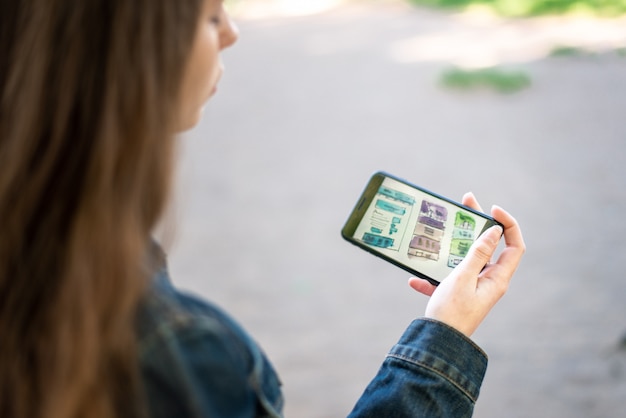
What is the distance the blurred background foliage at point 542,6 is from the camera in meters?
5.38

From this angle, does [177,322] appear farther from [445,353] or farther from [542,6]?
[542,6]

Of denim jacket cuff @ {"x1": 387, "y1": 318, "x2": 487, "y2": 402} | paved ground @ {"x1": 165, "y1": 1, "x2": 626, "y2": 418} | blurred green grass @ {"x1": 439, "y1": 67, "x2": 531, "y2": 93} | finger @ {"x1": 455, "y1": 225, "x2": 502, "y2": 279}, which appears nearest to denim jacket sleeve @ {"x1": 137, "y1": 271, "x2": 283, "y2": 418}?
paved ground @ {"x1": 165, "y1": 1, "x2": 626, "y2": 418}

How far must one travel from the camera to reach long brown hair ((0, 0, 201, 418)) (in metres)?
0.50

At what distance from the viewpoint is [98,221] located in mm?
507

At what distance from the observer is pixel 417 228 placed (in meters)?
1.05

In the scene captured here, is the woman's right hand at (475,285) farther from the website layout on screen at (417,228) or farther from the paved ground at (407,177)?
the paved ground at (407,177)

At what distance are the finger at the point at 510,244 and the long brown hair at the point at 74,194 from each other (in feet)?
1.75

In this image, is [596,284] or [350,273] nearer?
[596,284]

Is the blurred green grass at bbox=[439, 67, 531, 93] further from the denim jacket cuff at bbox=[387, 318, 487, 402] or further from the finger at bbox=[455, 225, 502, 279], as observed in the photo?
the denim jacket cuff at bbox=[387, 318, 487, 402]

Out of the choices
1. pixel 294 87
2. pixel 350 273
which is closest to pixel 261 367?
pixel 350 273

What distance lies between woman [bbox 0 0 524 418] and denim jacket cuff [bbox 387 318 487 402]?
0.25m

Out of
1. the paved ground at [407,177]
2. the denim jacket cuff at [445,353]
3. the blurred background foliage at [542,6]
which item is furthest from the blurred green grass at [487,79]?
the denim jacket cuff at [445,353]

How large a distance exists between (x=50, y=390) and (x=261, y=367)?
0.17m

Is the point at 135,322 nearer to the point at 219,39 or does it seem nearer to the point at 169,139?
the point at 169,139
